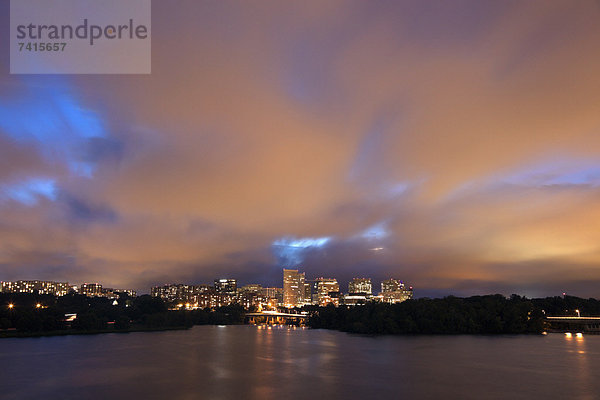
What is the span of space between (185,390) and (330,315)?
8374cm

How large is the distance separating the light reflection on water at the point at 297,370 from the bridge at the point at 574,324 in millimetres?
34238

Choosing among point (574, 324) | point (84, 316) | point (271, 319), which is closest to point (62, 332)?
point (84, 316)

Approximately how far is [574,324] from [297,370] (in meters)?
93.5

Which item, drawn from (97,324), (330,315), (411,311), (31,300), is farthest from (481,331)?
(31,300)

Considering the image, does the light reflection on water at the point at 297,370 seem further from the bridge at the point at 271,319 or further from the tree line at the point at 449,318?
the bridge at the point at 271,319

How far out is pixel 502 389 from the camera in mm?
37531

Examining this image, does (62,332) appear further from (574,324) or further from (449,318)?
(574,324)

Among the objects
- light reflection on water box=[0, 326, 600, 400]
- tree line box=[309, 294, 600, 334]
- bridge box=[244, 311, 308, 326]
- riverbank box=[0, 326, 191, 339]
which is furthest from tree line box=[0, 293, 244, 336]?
tree line box=[309, 294, 600, 334]

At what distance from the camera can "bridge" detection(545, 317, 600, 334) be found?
100438 mm

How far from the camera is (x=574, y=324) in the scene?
10888 cm

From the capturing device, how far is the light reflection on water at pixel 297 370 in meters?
36.1

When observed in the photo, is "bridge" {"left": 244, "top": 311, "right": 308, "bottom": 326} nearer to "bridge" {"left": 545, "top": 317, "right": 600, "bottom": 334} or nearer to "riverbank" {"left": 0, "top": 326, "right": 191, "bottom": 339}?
"riverbank" {"left": 0, "top": 326, "right": 191, "bottom": 339}

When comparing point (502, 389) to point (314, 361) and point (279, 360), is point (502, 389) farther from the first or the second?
point (279, 360)

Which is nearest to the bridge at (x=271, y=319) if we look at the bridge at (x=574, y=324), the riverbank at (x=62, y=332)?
the riverbank at (x=62, y=332)
